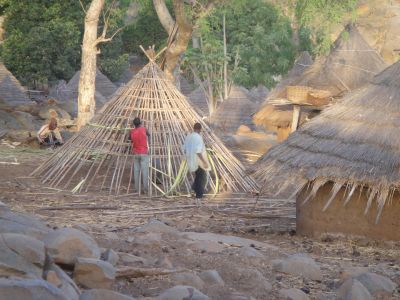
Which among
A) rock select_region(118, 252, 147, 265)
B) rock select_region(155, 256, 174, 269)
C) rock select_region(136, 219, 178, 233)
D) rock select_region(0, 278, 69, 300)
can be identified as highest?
rock select_region(0, 278, 69, 300)

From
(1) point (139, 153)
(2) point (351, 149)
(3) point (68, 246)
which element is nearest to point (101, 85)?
(1) point (139, 153)

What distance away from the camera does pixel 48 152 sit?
18.4m

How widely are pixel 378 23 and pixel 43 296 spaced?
40911mm

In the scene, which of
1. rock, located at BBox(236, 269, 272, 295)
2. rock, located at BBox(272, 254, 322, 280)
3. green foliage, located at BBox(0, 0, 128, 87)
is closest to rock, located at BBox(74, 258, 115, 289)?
rock, located at BBox(236, 269, 272, 295)

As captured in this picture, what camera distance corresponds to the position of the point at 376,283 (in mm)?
7547

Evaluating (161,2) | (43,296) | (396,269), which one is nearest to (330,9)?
(161,2)

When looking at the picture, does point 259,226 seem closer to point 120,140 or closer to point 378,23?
point 120,140

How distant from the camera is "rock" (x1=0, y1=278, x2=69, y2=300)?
490cm

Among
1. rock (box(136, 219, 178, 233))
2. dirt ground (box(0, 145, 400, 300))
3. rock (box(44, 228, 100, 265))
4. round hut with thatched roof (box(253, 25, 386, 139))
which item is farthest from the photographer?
round hut with thatched roof (box(253, 25, 386, 139))

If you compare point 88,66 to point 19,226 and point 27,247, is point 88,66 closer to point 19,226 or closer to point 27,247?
point 19,226

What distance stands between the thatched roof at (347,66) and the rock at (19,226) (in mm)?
14884

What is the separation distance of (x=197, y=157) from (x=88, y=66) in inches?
282

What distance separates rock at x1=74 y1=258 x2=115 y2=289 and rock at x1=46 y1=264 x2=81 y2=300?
0.62ft

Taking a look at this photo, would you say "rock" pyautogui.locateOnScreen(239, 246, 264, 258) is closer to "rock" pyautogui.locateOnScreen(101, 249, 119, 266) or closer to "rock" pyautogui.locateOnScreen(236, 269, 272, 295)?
"rock" pyautogui.locateOnScreen(236, 269, 272, 295)
